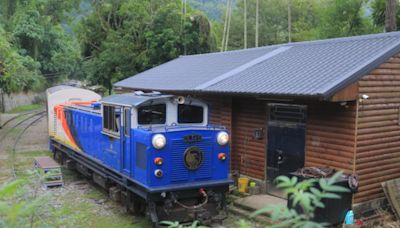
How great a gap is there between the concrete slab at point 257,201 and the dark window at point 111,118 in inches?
143

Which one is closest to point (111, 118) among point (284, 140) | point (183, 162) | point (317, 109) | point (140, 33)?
point (183, 162)

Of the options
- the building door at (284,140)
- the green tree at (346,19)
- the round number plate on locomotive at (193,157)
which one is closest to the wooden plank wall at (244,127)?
the building door at (284,140)

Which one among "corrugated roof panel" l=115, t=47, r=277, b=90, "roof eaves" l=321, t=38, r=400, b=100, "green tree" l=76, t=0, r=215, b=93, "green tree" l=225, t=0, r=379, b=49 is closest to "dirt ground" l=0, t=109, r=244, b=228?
"roof eaves" l=321, t=38, r=400, b=100

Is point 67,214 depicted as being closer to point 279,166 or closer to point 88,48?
point 279,166

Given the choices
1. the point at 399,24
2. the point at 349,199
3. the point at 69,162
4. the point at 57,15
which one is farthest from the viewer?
the point at 57,15

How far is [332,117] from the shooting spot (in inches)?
364

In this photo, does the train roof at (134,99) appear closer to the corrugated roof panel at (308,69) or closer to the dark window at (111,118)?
the dark window at (111,118)

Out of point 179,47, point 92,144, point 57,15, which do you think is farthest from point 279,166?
point 57,15

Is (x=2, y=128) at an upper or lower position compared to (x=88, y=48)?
lower

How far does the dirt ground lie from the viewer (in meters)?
9.56

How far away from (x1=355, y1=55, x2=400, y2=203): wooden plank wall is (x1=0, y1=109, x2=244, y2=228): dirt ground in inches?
126

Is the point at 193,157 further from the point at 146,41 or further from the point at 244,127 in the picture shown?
the point at 146,41

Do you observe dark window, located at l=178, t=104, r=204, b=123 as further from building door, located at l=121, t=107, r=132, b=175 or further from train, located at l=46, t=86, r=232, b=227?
building door, located at l=121, t=107, r=132, b=175

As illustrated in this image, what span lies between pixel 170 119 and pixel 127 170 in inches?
61.4
